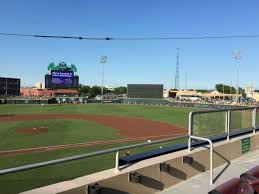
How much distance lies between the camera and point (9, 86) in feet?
499

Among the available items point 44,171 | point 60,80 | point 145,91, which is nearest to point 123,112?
point 60,80

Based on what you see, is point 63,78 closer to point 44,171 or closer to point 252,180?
point 44,171

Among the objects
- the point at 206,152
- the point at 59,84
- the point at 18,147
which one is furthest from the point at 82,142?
the point at 59,84

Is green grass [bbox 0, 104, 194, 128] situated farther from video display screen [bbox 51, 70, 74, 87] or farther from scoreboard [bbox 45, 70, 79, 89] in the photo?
video display screen [bbox 51, 70, 74, 87]

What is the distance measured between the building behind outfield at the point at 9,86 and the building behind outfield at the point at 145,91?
2661 inches

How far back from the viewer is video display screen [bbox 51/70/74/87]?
3112 inches

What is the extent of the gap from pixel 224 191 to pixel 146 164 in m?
1.71

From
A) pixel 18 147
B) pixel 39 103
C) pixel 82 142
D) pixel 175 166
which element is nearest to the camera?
pixel 175 166

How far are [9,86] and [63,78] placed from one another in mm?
81591

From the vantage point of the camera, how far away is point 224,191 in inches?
177

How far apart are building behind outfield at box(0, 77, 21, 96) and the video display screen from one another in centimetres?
6741

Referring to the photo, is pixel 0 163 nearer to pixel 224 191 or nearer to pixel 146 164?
pixel 146 164

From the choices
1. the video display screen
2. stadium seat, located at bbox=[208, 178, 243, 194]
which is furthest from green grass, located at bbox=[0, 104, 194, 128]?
stadium seat, located at bbox=[208, 178, 243, 194]

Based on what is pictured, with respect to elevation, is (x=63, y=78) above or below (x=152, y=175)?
above
